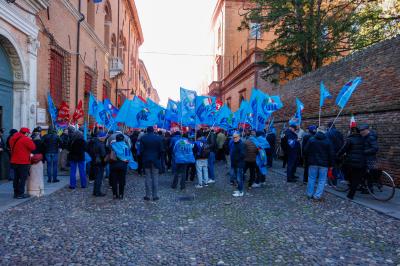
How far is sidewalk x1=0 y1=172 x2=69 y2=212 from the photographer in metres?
7.80

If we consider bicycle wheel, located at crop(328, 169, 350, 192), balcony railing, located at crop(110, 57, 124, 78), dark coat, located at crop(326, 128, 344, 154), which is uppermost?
balcony railing, located at crop(110, 57, 124, 78)

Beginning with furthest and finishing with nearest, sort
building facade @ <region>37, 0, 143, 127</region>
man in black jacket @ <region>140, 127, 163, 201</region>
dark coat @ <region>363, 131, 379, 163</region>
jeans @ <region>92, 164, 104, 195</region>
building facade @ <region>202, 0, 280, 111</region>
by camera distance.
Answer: building facade @ <region>202, 0, 280, 111</region> → building facade @ <region>37, 0, 143, 127</region> → jeans @ <region>92, 164, 104, 195</region> → man in black jacket @ <region>140, 127, 163, 201</region> → dark coat @ <region>363, 131, 379, 163</region>

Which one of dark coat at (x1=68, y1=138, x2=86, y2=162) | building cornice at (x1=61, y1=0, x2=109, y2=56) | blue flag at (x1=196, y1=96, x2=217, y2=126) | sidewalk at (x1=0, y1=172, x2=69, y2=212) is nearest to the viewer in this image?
sidewalk at (x1=0, y1=172, x2=69, y2=212)

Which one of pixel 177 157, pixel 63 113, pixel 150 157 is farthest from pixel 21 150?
pixel 63 113

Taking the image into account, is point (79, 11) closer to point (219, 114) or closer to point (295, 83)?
point (219, 114)

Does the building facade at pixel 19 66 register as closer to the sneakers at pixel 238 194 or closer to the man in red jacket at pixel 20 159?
the man in red jacket at pixel 20 159

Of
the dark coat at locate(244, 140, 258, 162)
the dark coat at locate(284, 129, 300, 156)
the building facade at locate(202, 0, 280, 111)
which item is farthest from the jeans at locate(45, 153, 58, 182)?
the building facade at locate(202, 0, 280, 111)

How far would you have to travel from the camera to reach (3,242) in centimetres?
545

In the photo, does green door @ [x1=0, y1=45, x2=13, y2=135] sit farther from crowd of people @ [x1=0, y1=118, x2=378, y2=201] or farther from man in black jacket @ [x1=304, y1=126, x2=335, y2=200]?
man in black jacket @ [x1=304, y1=126, x2=335, y2=200]

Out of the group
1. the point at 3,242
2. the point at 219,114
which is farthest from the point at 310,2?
the point at 3,242

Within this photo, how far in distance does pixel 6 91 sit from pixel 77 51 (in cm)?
684

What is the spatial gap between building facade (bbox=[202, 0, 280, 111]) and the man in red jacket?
21568mm

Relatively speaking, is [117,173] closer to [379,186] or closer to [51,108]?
[379,186]

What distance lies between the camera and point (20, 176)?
843cm
